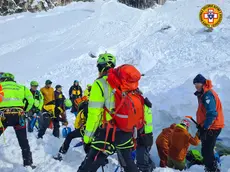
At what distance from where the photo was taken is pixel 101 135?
12.1 feet

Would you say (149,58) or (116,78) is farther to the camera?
(149,58)

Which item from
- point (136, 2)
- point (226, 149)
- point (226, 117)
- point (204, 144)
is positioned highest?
point (136, 2)

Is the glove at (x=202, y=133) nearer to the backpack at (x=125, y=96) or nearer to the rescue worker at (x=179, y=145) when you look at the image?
the rescue worker at (x=179, y=145)

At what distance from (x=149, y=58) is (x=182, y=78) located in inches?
255

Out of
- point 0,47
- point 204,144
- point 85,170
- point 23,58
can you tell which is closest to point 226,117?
point 204,144

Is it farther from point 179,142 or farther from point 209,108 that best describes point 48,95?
point 209,108

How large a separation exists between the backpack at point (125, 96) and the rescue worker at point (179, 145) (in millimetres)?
2734

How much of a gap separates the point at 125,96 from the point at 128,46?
63.8ft

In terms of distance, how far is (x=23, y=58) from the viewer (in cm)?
2183

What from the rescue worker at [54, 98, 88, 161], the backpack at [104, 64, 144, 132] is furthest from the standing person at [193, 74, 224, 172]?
the backpack at [104, 64, 144, 132]

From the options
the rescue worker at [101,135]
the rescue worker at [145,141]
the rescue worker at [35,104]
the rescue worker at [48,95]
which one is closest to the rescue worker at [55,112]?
the rescue worker at [48,95]

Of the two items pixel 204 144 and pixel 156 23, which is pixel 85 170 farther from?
pixel 156 23

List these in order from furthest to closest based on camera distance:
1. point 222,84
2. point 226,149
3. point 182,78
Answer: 1. point 182,78
2. point 222,84
3. point 226,149

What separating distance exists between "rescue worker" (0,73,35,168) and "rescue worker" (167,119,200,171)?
2.64 metres
